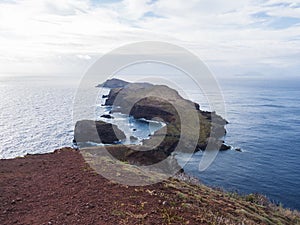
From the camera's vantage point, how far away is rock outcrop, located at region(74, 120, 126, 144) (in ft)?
192

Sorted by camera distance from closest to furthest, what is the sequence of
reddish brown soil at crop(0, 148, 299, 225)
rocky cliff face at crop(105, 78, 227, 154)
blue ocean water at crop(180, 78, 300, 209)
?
reddish brown soil at crop(0, 148, 299, 225) < blue ocean water at crop(180, 78, 300, 209) < rocky cliff face at crop(105, 78, 227, 154)

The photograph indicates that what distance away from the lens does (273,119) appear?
3246 inches

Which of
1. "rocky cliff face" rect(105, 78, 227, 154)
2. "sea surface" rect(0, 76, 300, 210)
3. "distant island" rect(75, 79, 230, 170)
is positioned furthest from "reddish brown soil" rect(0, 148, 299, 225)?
"rocky cliff face" rect(105, 78, 227, 154)

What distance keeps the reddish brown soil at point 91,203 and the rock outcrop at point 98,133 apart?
43.7m

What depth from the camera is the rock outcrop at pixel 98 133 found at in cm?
5844

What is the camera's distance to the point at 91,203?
34.1 feet

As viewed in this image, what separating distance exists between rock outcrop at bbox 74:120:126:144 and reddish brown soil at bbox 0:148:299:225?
43.7m

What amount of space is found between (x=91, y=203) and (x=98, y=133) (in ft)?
165

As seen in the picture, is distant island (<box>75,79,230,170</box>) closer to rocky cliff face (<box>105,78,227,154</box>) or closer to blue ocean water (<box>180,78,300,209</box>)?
rocky cliff face (<box>105,78,227,154</box>)

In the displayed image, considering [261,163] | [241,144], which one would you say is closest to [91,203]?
[261,163]

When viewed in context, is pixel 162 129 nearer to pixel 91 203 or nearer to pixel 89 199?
pixel 89 199

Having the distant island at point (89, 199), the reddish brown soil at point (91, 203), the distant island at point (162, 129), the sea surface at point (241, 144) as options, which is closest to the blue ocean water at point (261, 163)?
the sea surface at point (241, 144)

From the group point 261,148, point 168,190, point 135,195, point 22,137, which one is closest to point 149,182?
point 168,190

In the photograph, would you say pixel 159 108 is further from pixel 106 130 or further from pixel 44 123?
pixel 44 123
